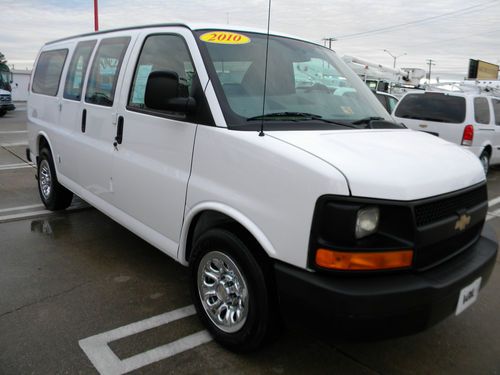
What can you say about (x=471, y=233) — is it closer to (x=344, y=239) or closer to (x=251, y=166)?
(x=344, y=239)

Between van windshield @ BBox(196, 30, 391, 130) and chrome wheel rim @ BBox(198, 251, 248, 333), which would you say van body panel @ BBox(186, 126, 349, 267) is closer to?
van windshield @ BBox(196, 30, 391, 130)

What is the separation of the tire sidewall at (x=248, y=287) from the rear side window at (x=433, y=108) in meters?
7.42

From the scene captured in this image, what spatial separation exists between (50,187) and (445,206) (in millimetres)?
4736

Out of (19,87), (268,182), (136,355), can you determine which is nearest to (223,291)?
(136,355)

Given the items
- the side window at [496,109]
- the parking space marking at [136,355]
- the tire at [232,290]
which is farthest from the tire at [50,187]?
the side window at [496,109]

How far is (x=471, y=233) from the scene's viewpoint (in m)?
2.73

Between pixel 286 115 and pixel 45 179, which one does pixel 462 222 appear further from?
pixel 45 179

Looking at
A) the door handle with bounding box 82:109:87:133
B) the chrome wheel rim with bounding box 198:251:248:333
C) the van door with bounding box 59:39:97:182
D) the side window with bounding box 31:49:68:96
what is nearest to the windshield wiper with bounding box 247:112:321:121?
the chrome wheel rim with bounding box 198:251:248:333

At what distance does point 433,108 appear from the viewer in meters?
8.97

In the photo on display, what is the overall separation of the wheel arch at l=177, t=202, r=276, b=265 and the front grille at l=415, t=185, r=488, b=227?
2.52ft

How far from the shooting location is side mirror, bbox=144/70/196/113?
2.79 m

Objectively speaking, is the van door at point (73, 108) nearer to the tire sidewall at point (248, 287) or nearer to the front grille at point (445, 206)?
the tire sidewall at point (248, 287)

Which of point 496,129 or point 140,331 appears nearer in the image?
point 140,331

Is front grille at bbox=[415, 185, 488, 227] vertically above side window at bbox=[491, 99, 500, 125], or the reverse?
side window at bbox=[491, 99, 500, 125]
